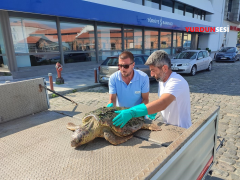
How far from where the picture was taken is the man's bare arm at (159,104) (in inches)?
70.9

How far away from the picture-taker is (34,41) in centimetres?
1016

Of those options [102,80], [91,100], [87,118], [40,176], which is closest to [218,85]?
[102,80]

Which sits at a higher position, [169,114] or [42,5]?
[42,5]

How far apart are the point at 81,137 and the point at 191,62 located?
10.2 metres

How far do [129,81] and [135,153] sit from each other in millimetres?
1319

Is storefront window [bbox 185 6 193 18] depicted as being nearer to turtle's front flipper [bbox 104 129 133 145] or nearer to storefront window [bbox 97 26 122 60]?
storefront window [bbox 97 26 122 60]

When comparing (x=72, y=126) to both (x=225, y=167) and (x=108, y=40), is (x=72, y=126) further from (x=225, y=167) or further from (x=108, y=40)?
(x=108, y=40)

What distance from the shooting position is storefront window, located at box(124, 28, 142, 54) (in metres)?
15.7

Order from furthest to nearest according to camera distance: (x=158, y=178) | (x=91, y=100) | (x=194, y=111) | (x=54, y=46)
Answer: (x=54, y=46)
(x=91, y=100)
(x=194, y=111)
(x=158, y=178)

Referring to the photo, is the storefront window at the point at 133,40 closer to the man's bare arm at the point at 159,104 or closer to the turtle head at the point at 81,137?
the man's bare arm at the point at 159,104

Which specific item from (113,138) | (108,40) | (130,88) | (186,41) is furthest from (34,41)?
(186,41)

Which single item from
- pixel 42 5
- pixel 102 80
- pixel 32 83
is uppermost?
pixel 42 5

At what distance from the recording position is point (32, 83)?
287 centimetres

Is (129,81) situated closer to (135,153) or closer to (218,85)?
(135,153)
